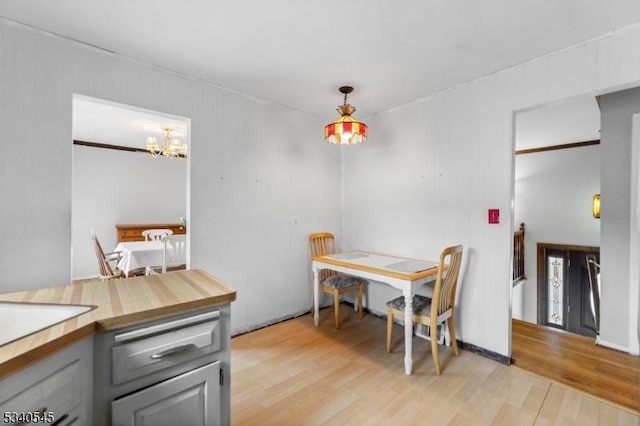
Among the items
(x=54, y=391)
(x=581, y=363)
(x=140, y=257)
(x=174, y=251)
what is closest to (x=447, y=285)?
(x=581, y=363)

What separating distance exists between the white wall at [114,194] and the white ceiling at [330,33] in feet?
12.5

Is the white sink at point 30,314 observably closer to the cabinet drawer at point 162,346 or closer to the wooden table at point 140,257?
the cabinet drawer at point 162,346

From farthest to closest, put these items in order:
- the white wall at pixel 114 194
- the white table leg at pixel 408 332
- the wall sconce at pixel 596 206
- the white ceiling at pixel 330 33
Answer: the white wall at pixel 114 194
the wall sconce at pixel 596 206
the white table leg at pixel 408 332
the white ceiling at pixel 330 33

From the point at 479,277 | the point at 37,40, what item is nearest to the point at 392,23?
the point at 479,277

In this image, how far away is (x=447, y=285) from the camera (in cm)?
231

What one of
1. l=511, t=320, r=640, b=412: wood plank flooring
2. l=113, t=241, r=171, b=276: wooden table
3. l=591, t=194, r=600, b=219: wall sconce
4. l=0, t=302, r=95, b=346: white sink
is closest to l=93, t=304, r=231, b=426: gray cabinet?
l=0, t=302, r=95, b=346: white sink

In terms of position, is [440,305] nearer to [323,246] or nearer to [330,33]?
[323,246]

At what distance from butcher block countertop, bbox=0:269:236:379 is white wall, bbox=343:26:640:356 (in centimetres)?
211

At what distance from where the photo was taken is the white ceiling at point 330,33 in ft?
5.39

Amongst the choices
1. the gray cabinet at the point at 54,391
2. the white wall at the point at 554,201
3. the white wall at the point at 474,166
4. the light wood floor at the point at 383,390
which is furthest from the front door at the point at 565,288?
the gray cabinet at the point at 54,391

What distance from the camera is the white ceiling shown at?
5.39 feet

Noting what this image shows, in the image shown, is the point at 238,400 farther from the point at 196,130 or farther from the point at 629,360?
the point at 629,360

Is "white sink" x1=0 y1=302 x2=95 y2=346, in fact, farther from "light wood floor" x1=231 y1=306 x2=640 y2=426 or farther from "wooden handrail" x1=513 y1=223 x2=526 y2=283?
"wooden handrail" x1=513 y1=223 x2=526 y2=283

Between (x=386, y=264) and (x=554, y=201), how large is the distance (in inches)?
163
